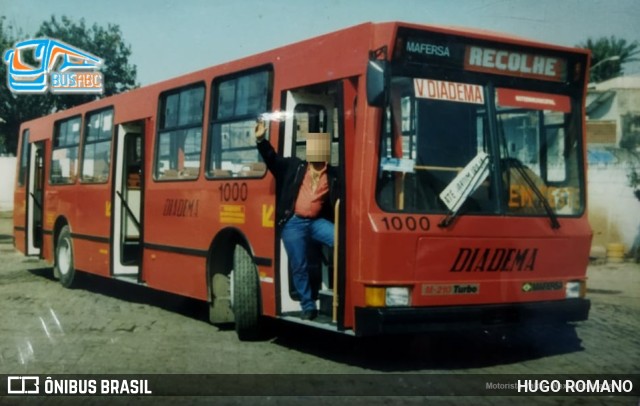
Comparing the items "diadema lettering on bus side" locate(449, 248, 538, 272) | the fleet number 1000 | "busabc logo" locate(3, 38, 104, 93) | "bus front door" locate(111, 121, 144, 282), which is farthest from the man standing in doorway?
"bus front door" locate(111, 121, 144, 282)

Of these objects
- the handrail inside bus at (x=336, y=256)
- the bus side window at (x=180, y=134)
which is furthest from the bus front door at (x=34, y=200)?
the handrail inside bus at (x=336, y=256)

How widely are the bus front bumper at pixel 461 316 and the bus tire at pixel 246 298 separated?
1739 mm

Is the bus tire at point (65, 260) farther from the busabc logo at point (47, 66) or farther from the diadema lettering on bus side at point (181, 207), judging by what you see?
the busabc logo at point (47, 66)

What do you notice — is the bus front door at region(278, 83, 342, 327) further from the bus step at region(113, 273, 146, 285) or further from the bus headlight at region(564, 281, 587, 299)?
the bus step at region(113, 273, 146, 285)

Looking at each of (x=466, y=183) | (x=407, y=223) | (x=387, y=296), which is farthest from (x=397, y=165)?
(x=387, y=296)

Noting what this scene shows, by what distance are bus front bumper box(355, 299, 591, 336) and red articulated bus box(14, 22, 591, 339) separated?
0.01m

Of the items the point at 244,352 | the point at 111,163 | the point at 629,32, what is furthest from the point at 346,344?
the point at 111,163

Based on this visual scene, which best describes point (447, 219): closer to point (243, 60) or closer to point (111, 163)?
point (243, 60)

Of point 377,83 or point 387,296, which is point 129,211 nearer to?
point 387,296

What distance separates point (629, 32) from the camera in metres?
6.27

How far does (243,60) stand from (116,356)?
2973mm

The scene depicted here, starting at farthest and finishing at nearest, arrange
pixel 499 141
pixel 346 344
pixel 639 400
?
pixel 346 344
pixel 499 141
pixel 639 400

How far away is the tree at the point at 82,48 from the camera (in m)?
7.26

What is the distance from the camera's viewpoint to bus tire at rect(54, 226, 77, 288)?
12602mm
